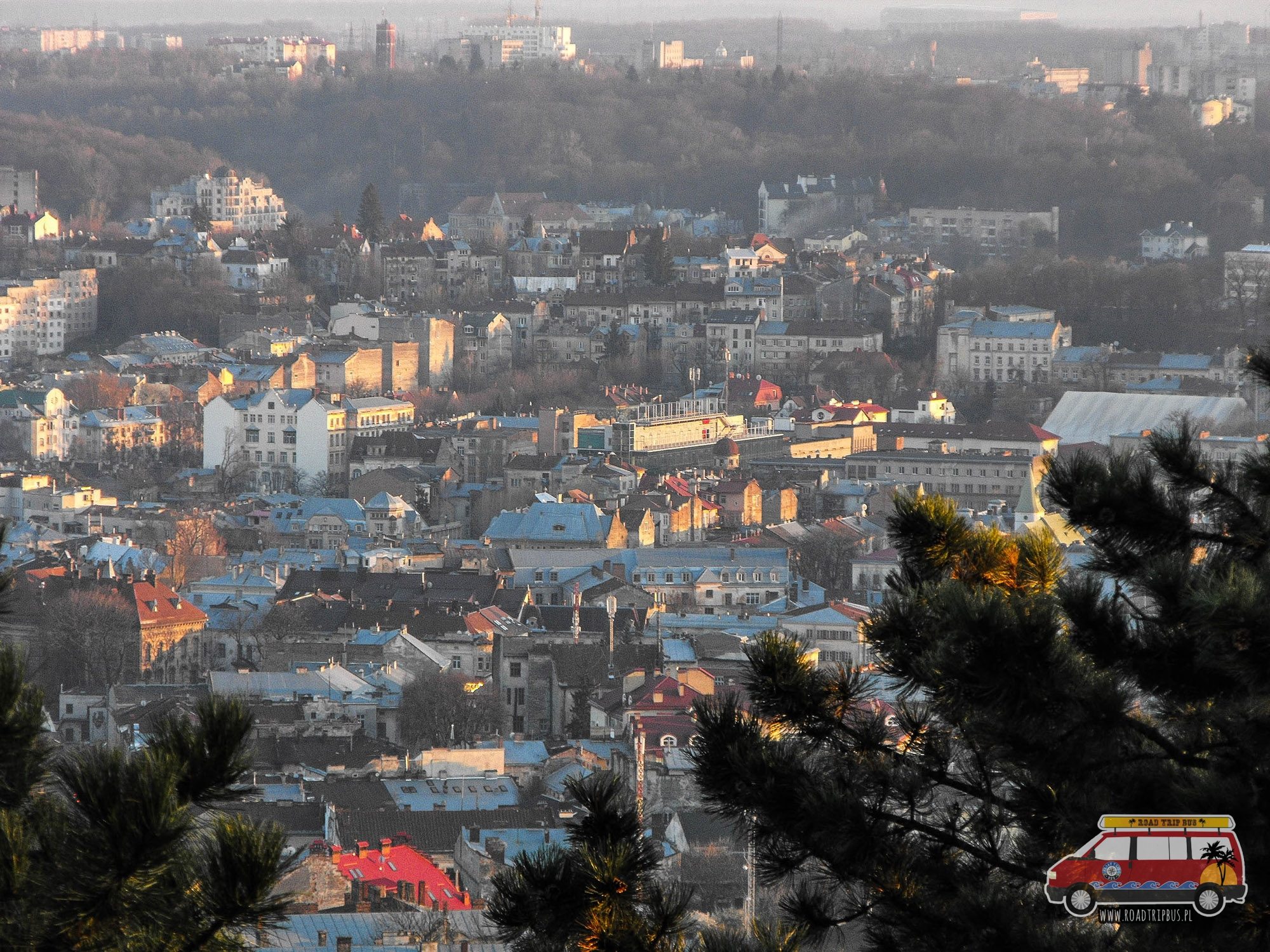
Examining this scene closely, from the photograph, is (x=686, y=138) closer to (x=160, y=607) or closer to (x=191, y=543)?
(x=191, y=543)

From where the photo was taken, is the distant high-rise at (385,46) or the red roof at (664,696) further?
the distant high-rise at (385,46)

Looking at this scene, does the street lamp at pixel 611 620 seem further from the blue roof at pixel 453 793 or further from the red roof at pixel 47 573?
the red roof at pixel 47 573

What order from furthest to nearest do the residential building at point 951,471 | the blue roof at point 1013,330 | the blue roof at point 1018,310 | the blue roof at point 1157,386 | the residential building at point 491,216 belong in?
the residential building at point 491,216 < the blue roof at point 1018,310 < the blue roof at point 1013,330 < the blue roof at point 1157,386 < the residential building at point 951,471

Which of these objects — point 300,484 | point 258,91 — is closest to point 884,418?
point 300,484

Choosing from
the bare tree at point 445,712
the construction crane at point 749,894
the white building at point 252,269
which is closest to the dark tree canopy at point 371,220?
the white building at point 252,269

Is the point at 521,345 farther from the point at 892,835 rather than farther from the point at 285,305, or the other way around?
the point at 892,835

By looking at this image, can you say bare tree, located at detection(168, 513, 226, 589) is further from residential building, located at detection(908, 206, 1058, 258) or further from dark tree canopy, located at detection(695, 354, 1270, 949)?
residential building, located at detection(908, 206, 1058, 258)

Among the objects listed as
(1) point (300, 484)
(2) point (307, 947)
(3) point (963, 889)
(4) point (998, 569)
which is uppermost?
(4) point (998, 569)

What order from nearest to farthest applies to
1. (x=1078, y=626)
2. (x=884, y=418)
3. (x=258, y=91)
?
(x=1078, y=626), (x=884, y=418), (x=258, y=91)
